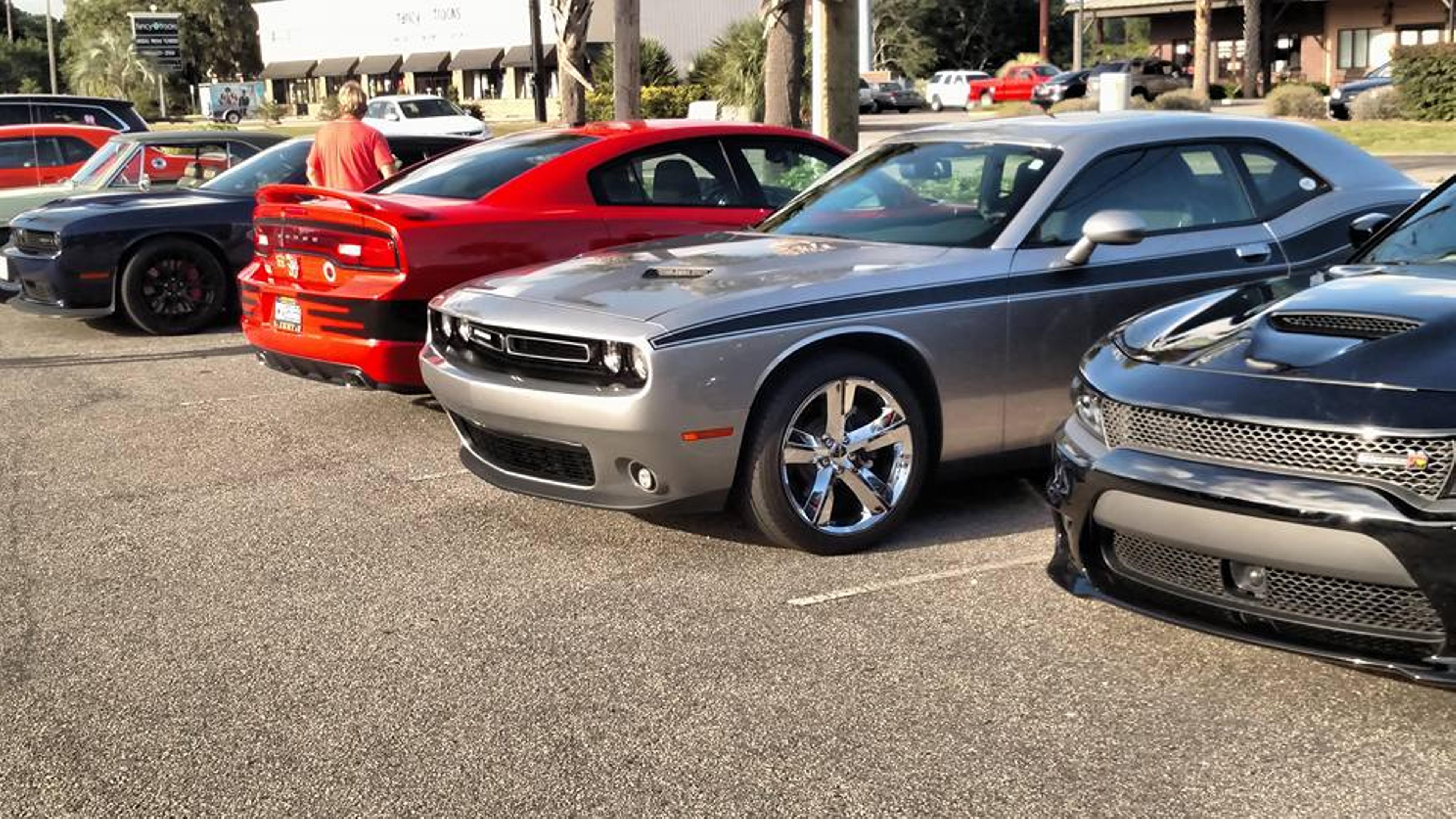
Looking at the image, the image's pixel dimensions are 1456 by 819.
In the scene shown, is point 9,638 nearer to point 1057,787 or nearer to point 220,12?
point 1057,787

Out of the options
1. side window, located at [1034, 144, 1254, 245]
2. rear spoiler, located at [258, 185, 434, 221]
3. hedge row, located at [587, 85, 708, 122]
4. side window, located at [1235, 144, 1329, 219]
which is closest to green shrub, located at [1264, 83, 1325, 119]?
hedge row, located at [587, 85, 708, 122]

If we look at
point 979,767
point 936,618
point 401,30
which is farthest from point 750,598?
point 401,30

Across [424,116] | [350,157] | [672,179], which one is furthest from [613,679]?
[424,116]

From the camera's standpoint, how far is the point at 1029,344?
5.66 metres

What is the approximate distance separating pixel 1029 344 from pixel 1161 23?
199 ft

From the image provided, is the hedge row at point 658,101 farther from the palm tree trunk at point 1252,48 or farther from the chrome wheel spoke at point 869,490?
the chrome wheel spoke at point 869,490

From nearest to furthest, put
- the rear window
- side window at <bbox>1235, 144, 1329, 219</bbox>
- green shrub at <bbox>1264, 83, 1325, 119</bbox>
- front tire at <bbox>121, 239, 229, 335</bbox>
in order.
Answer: side window at <bbox>1235, 144, 1329, 219</bbox>
the rear window
front tire at <bbox>121, 239, 229, 335</bbox>
green shrub at <bbox>1264, 83, 1325, 119</bbox>

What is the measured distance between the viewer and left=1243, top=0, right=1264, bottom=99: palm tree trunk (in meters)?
51.7

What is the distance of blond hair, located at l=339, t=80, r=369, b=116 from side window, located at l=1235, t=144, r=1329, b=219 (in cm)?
585

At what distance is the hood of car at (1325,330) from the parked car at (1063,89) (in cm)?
4723

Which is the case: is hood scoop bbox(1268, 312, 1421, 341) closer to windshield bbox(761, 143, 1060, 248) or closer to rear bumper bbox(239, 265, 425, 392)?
windshield bbox(761, 143, 1060, 248)

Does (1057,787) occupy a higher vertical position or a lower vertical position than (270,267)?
lower

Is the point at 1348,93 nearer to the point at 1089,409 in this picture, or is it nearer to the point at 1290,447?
the point at 1089,409

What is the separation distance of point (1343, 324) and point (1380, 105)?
35750 mm
